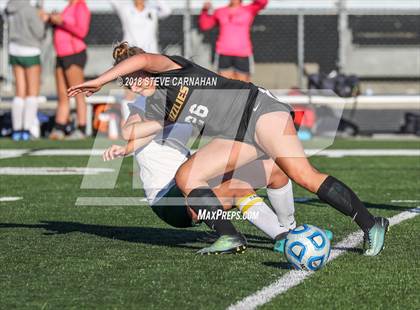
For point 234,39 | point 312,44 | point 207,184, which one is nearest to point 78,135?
point 234,39

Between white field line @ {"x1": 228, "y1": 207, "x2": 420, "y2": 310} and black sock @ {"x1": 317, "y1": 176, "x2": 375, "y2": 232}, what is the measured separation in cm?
27

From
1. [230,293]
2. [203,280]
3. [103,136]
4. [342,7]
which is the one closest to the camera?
[230,293]

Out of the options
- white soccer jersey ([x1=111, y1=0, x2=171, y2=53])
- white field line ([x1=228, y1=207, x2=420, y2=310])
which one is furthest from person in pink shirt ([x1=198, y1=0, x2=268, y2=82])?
white field line ([x1=228, y1=207, x2=420, y2=310])

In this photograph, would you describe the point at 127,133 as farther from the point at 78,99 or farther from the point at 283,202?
the point at 78,99

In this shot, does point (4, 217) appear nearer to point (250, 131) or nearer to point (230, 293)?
point (250, 131)

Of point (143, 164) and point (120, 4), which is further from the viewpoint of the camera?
point (120, 4)

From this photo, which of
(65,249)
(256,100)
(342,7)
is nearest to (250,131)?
(256,100)

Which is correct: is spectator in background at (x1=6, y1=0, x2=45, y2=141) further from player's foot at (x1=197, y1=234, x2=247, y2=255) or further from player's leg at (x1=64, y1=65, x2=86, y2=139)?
player's foot at (x1=197, y1=234, x2=247, y2=255)

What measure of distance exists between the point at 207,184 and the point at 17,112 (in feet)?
31.5

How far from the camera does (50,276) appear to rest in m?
5.18

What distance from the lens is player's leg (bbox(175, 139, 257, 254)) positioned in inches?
228

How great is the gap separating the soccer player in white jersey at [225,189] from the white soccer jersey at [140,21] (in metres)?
8.92

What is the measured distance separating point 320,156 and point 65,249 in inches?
297

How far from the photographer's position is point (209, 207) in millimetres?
5781
